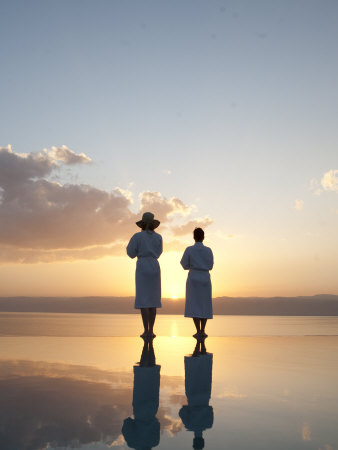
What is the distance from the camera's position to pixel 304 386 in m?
4.80

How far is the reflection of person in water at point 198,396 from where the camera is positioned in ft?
10.5

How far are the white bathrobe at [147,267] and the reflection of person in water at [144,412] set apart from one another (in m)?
4.43

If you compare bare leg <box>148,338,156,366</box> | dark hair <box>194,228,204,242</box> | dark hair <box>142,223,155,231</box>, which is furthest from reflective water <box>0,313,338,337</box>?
bare leg <box>148,338,156,366</box>

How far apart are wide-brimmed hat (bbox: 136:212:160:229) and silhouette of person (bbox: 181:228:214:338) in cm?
103

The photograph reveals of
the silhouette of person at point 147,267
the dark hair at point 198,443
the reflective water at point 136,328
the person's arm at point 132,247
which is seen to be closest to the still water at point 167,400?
the dark hair at point 198,443

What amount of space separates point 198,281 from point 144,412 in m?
7.72

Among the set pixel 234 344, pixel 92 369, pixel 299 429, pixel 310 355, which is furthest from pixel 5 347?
pixel 299 429

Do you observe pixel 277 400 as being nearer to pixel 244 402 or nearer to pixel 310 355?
pixel 244 402

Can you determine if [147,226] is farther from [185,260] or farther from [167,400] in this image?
[167,400]

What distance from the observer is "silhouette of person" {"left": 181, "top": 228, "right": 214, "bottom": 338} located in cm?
1109

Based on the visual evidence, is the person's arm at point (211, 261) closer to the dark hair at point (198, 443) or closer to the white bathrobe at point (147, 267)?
the white bathrobe at point (147, 267)

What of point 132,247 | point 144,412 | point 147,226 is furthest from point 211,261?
point 144,412

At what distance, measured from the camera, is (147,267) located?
34.8 feet

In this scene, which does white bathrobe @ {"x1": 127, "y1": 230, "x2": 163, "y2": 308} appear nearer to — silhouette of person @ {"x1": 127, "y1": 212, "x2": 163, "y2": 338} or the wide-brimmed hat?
silhouette of person @ {"x1": 127, "y1": 212, "x2": 163, "y2": 338}
